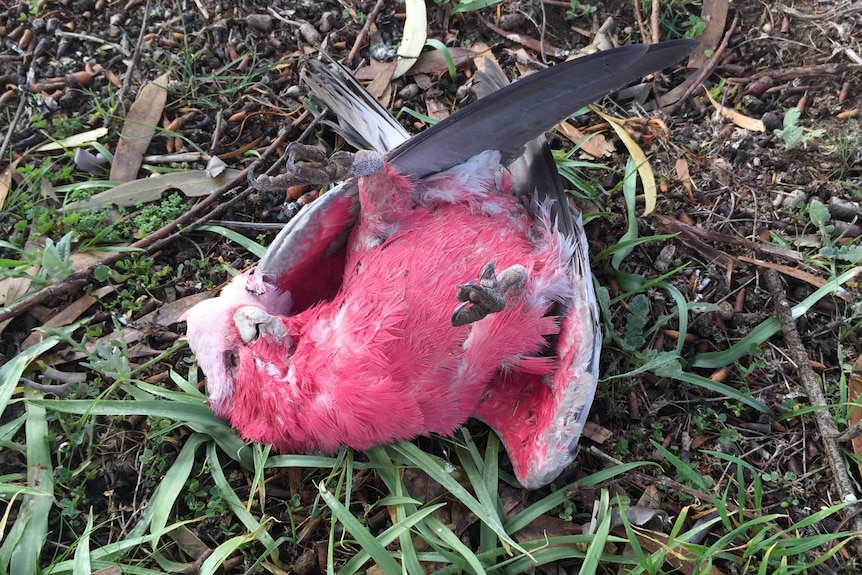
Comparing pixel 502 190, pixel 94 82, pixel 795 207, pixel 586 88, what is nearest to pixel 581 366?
pixel 502 190

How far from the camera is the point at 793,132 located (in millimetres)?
2443

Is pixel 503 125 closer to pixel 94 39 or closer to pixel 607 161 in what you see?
pixel 607 161

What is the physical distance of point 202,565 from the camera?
191 cm

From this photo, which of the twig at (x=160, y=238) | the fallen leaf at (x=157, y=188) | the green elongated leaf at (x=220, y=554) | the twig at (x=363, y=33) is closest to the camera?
the green elongated leaf at (x=220, y=554)

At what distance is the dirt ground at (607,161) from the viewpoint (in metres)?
2.18

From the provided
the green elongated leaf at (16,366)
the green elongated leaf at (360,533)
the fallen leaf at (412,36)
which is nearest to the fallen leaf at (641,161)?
the fallen leaf at (412,36)

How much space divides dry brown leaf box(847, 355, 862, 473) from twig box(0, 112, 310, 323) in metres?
2.34

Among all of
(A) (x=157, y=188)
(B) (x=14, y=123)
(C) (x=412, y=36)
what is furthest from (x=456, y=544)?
(B) (x=14, y=123)

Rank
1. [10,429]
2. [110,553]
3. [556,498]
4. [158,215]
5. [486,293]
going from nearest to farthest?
1. [486,293]
2. [110,553]
3. [556,498]
4. [10,429]
5. [158,215]

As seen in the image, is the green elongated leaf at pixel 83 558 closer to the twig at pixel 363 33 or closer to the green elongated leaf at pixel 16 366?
the green elongated leaf at pixel 16 366

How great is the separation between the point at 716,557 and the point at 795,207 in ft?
4.54

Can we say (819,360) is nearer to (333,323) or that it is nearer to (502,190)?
(502,190)

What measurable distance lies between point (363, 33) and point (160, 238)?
1322mm

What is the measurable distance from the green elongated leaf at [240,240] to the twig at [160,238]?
62mm
